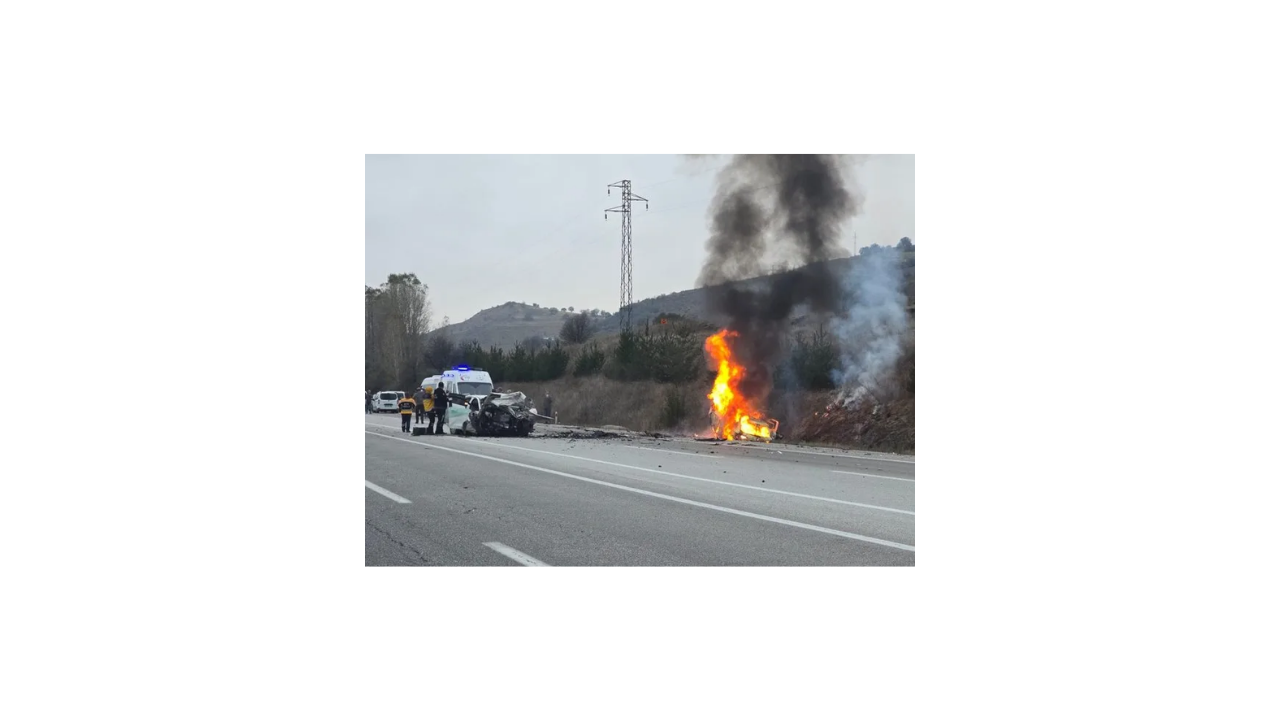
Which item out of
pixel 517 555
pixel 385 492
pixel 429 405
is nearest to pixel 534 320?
pixel 429 405

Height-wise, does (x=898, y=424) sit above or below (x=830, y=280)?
below

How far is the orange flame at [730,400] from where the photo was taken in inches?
990

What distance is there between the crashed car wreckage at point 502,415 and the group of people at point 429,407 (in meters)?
1.03

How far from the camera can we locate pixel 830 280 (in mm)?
25797

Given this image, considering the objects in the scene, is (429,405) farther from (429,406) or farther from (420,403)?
(420,403)

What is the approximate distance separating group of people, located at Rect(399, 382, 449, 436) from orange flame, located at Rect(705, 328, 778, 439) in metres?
8.39

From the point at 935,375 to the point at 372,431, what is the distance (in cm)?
2636

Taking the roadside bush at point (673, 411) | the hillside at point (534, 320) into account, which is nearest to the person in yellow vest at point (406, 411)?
the roadside bush at point (673, 411)

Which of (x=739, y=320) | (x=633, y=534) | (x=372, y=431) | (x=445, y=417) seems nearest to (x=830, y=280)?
(x=739, y=320)

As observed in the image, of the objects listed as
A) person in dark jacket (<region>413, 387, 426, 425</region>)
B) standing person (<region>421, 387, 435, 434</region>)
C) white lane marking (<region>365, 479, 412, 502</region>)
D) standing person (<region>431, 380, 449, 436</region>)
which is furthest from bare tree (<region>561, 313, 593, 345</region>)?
white lane marking (<region>365, 479, 412, 502</region>)

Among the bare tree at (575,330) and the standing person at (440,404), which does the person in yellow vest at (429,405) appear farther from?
the bare tree at (575,330)

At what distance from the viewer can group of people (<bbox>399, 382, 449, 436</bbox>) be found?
2633 centimetres

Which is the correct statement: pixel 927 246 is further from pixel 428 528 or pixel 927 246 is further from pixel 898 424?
pixel 898 424

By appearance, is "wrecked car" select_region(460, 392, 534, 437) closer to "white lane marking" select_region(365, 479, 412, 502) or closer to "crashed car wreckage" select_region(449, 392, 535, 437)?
"crashed car wreckage" select_region(449, 392, 535, 437)
